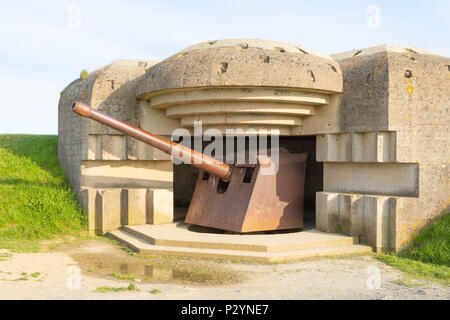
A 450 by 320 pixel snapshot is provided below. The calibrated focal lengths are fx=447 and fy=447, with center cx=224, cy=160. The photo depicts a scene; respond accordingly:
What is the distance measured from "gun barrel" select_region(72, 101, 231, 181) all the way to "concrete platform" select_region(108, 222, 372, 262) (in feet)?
4.49

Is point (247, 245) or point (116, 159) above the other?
point (116, 159)

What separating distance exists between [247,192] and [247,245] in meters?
1.55

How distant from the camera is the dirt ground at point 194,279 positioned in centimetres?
517

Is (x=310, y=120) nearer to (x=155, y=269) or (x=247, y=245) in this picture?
(x=247, y=245)

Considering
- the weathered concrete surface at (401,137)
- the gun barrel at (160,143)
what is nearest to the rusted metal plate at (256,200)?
the gun barrel at (160,143)

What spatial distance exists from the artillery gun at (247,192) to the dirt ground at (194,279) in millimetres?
1710

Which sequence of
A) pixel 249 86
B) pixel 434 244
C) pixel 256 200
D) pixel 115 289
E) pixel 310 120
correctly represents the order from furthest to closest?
1. pixel 310 120
2. pixel 256 200
3. pixel 249 86
4. pixel 434 244
5. pixel 115 289

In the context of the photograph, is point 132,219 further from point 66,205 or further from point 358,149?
point 358,149

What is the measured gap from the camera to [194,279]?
19.2 ft

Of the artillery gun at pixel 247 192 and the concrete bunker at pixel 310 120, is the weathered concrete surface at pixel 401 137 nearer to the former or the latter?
the concrete bunker at pixel 310 120

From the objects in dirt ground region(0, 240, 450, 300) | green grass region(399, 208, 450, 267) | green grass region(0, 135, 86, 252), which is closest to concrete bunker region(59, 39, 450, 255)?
green grass region(399, 208, 450, 267)

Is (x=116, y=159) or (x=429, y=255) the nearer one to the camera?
(x=429, y=255)

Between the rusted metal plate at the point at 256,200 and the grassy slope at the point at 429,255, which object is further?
the rusted metal plate at the point at 256,200

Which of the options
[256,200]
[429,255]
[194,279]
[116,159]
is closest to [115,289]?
[194,279]
